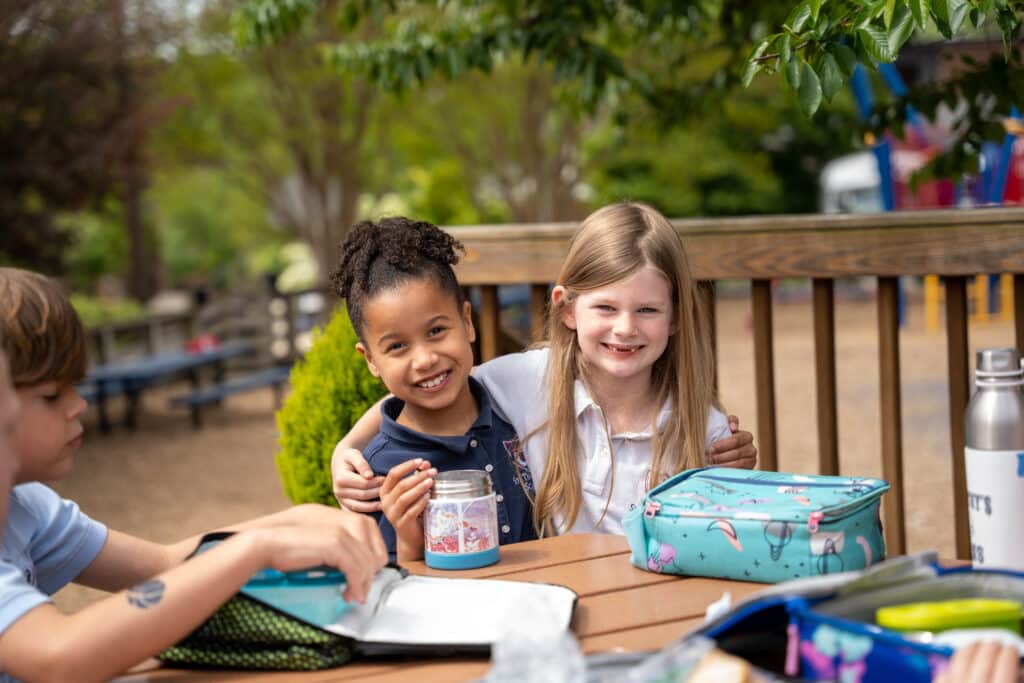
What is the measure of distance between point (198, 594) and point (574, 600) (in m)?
0.62

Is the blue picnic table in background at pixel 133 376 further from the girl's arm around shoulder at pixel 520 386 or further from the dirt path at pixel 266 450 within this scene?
A: the girl's arm around shoulder at pixel 520 386

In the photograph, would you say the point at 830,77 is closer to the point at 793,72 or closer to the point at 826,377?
the point at 793,72

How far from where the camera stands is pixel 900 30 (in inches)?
95.8

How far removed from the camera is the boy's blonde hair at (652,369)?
8.98ft

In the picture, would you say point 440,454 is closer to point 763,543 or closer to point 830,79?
point 763,543

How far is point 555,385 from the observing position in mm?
2871

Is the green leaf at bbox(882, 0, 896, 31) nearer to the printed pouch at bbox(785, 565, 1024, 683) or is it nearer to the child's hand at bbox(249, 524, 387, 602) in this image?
the printed pouch at bbox(785, 565, 1024, 683)

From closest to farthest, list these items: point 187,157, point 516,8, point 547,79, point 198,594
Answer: point 198,594, point 516,8, point 547,79, point 187,157

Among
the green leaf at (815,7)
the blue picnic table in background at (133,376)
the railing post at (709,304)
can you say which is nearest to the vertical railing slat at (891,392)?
the railing post at (709,304)

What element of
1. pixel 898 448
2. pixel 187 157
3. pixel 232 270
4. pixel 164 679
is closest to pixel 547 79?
pixel 187 157

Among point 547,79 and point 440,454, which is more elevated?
point 547,79

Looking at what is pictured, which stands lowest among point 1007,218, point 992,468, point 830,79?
Answer: point 992,468

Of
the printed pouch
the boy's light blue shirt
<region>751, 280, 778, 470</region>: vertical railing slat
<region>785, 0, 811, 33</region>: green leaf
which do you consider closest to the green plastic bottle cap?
the printed pouch

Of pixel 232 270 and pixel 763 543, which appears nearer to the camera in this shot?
pixel 763 543
